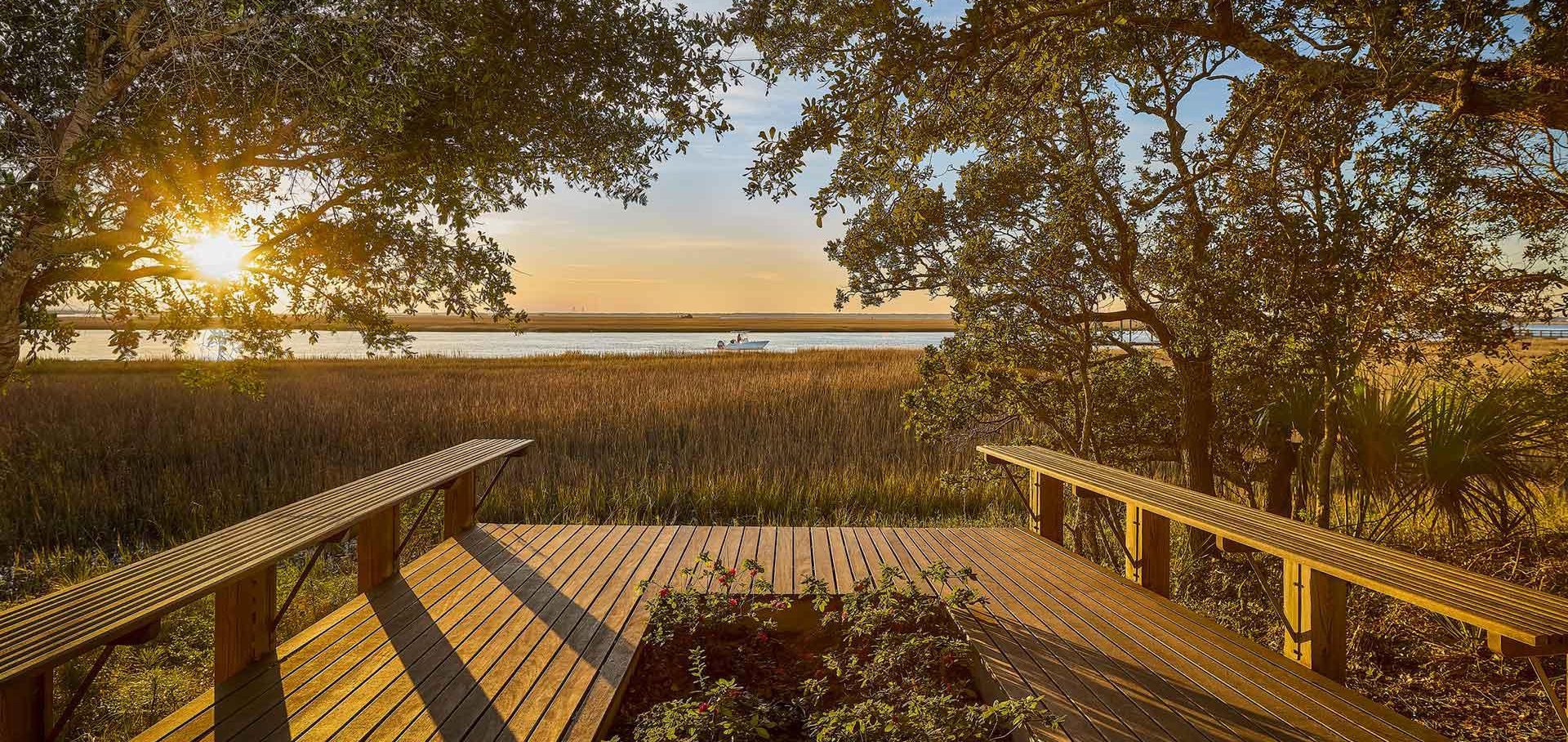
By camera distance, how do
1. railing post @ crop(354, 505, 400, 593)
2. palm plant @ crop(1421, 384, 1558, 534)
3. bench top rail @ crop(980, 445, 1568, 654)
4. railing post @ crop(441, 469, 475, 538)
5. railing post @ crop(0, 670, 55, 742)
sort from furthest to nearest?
railing post @ crop(441, 469, 475, 538) < palm plant @ crop(1421, 384, 1558, 534) < railing post @ crop(354, 505, 400, 593) < bench top rail @ crop(980, 445, 1568, 654) < railing post @ crop(0, 670, 55, 742)

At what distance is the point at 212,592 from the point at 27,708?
1.58 ft

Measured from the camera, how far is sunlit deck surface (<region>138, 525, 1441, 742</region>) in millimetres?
2428

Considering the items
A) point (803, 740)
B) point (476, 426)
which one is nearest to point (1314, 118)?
point (803, 740)

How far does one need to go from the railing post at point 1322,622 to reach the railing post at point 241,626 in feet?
13.6

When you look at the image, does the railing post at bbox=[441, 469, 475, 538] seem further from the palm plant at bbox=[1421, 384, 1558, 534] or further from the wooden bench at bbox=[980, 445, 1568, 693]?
the palm plant at bbox=[1421, 384, 1558, 534]

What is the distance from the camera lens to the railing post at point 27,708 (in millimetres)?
1823

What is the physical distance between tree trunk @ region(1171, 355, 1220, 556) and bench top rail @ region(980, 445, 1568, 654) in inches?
67.2

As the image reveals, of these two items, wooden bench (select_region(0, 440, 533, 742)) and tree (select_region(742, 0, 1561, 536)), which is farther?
tree (select_region(742, 0, 1561, 536))

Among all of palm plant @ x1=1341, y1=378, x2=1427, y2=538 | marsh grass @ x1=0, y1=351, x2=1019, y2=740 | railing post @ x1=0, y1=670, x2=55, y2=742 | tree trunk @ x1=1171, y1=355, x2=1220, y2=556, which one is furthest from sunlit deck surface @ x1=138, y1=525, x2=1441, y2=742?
palm plant @ x1=1341, y1=378, x2=1427, y2=538

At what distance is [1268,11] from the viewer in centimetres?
417

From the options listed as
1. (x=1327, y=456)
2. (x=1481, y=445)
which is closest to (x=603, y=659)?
(x=1327, y=456)

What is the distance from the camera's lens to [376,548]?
3969 millimetres

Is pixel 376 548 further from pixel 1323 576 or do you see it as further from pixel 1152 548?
pixel 1323 576

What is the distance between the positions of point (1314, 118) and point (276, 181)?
287 inches
